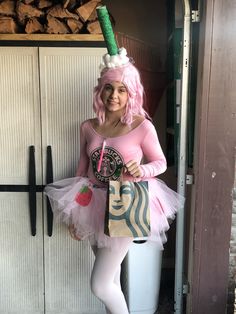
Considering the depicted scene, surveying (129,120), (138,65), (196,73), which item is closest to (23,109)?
(129,120)

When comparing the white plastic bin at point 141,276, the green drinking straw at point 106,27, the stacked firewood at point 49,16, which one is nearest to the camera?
the green drinking straw at point 106,27

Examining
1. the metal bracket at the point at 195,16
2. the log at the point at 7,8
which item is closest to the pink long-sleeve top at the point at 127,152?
the metal bracket at the point at 195,16

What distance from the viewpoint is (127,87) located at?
149cm

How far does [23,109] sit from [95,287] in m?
1.07

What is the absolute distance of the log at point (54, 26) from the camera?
1.82 metres

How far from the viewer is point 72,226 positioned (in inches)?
65.9

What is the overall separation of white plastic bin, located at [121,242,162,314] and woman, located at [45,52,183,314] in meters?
0.40

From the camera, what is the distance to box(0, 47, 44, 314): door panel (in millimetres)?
1873

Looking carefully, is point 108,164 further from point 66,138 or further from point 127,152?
point 66,138

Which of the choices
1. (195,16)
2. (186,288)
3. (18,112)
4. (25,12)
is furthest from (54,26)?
(186,288)

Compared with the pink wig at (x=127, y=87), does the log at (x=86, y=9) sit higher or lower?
higher

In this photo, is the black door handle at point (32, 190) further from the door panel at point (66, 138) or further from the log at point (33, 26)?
the log at point (33, 26)

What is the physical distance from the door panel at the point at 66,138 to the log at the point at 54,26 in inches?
4.2

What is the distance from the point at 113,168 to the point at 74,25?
2.89 feet
